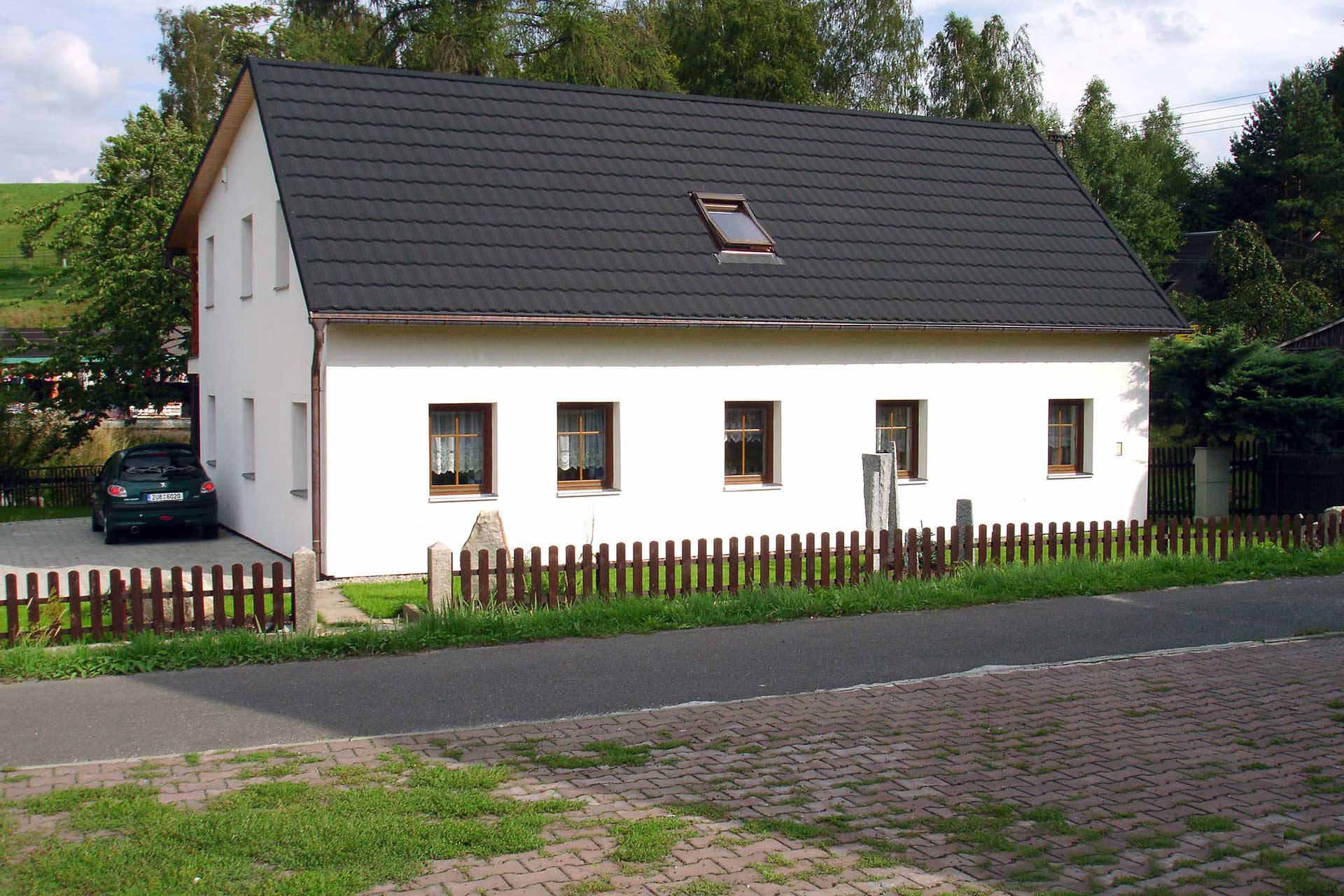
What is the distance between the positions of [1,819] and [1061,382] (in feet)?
52.7

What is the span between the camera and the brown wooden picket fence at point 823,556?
1139cm

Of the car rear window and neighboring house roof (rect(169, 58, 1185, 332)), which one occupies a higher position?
neighboring house roof (rect(169, 58, 1185, 332))

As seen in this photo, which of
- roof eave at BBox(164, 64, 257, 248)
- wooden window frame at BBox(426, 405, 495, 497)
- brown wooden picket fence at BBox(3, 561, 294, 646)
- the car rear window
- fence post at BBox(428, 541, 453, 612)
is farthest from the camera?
the car rear window

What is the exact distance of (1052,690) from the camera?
28.1ft

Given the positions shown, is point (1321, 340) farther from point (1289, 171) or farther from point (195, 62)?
point (195, 62)

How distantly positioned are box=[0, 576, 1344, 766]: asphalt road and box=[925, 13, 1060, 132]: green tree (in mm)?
35234

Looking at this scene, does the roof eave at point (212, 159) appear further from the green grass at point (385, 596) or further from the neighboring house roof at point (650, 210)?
the green grass at point (385, 596)

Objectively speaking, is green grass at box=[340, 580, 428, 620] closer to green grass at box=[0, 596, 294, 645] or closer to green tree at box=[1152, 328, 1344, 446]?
green grass at box=[0, 596, 294, 645]

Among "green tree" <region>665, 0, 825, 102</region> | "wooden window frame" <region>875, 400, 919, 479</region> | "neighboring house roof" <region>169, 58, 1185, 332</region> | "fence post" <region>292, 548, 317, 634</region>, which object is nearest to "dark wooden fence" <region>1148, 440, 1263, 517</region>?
"neighboring house roof" <region>169, 58, 1185, 332</region>

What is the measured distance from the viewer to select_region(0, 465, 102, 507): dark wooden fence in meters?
25.7

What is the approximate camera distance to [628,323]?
611 inches

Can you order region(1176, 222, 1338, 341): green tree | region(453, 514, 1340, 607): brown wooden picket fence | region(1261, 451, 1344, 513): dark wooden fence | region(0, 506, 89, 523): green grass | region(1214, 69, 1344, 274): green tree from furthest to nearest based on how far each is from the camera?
region(1214, 69, 1344, 274): green tree, region(1176, 222, 1338, 341): green tree, region(0, 506, 89, 523): green grass, region(1261, 451, 1344, 513): dark wooden fence, region(453, 514, 1340, 607): brown wooden picket fence

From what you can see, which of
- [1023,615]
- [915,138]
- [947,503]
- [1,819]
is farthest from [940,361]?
[1,819]

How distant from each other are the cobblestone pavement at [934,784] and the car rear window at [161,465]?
12.9 m
